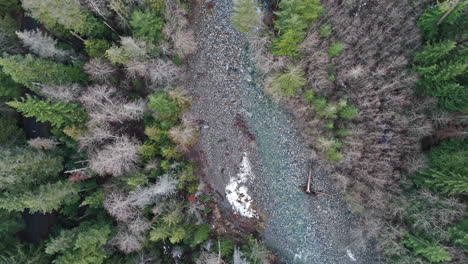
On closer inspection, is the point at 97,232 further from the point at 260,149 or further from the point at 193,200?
the point at 260,149

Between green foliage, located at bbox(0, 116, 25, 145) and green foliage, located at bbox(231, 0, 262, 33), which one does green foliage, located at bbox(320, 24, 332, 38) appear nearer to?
green foliage, located at bbox(231, 0, 262, 33)

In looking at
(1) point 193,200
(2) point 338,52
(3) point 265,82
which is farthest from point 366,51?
(1) point 193,200

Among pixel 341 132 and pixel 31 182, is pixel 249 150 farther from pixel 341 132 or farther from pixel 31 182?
pixel 31 182

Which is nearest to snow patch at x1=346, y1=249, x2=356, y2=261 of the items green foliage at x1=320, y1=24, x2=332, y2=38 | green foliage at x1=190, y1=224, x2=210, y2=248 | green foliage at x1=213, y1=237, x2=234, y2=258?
green foliage at x1=213, y1=237, x2=234, y2=258

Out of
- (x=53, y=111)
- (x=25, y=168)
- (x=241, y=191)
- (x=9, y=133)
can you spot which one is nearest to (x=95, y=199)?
(x=25, y=168)

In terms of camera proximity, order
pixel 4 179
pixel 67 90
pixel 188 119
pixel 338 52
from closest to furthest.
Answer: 1. pixel 4 179
2. pixel 67 90
3. pixel 338 52
4. pixel 188 119
